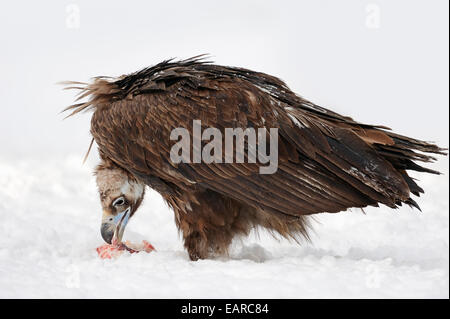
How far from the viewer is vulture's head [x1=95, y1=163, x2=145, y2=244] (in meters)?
6.82

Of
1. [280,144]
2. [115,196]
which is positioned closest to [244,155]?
[280,144]

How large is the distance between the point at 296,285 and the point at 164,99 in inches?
91.9

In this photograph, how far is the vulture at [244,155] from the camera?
5930 mm

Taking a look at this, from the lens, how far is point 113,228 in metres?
6.93

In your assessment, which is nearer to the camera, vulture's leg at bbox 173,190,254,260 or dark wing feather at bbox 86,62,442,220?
dark wing feather at bbox 86,62,442,220

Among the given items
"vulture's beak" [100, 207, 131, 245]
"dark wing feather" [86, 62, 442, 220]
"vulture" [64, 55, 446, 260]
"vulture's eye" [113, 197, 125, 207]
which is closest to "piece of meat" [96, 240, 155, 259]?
"vulture's beak" [100, 207, 131, 245]

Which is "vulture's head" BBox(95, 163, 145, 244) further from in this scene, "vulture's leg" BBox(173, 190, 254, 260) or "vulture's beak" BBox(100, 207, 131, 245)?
"vulture's leg" BBox(173, 190, 254, 260)

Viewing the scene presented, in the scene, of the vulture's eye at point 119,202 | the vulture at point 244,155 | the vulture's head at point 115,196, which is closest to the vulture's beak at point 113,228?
the vulture's head at point 115,196

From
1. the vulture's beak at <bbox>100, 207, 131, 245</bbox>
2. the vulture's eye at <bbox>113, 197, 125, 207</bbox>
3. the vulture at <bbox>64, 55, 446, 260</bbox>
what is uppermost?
the vulture at <bbox>64, 55, 446, 260</bbox>

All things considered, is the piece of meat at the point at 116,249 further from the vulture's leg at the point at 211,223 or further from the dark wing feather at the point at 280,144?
the dark wing feather at the point at 280,144

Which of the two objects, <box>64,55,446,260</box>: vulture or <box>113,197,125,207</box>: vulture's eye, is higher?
<box>64,55,446,260</box>: vulture

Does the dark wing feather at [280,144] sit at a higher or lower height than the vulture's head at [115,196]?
higher

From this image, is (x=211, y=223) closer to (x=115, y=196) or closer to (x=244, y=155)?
(x=244, y=155)
